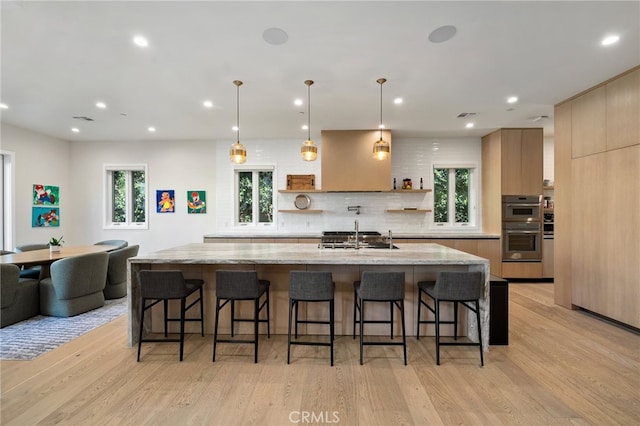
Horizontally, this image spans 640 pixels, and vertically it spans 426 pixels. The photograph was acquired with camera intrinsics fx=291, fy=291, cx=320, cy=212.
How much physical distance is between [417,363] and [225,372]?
5.44 feet

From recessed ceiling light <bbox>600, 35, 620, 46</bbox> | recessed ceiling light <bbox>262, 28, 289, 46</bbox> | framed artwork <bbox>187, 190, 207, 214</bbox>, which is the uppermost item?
recessed ceiling light <bbox>600, 35, 620, 46</bbox>

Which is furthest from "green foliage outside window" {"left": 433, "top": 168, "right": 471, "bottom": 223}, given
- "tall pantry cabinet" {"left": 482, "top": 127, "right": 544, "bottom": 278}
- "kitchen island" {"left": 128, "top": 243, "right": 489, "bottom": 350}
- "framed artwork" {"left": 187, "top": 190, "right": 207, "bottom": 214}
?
"framed artwork" {"left": 187, "top": 190, "right": 207, "bottom": 214}

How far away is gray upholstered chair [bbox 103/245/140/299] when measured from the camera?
441 cm

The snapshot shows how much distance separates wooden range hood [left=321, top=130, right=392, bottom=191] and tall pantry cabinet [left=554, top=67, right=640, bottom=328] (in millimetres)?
2582

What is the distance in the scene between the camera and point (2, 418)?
6.21 ft

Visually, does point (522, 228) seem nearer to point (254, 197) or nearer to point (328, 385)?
point (328, 385)

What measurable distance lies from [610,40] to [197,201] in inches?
253

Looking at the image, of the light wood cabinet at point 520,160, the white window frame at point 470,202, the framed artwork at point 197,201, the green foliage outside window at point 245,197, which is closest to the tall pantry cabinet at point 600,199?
the light wood cabinet at point 520,160

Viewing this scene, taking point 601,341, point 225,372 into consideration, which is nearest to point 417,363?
point 225,372

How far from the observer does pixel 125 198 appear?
20.9 feet

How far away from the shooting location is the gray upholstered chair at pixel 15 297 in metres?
3.33

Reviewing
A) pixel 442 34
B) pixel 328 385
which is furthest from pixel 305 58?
pixel 328 385

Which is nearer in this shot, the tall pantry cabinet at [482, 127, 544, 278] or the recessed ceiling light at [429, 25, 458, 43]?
the recessed ceiling light at [429, 25, 458, 43]

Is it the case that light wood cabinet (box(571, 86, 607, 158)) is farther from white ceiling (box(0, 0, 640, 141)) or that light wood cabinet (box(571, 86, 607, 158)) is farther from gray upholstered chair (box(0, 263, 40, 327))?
gray upholstered chair (box(0, 263, 40, 327))
